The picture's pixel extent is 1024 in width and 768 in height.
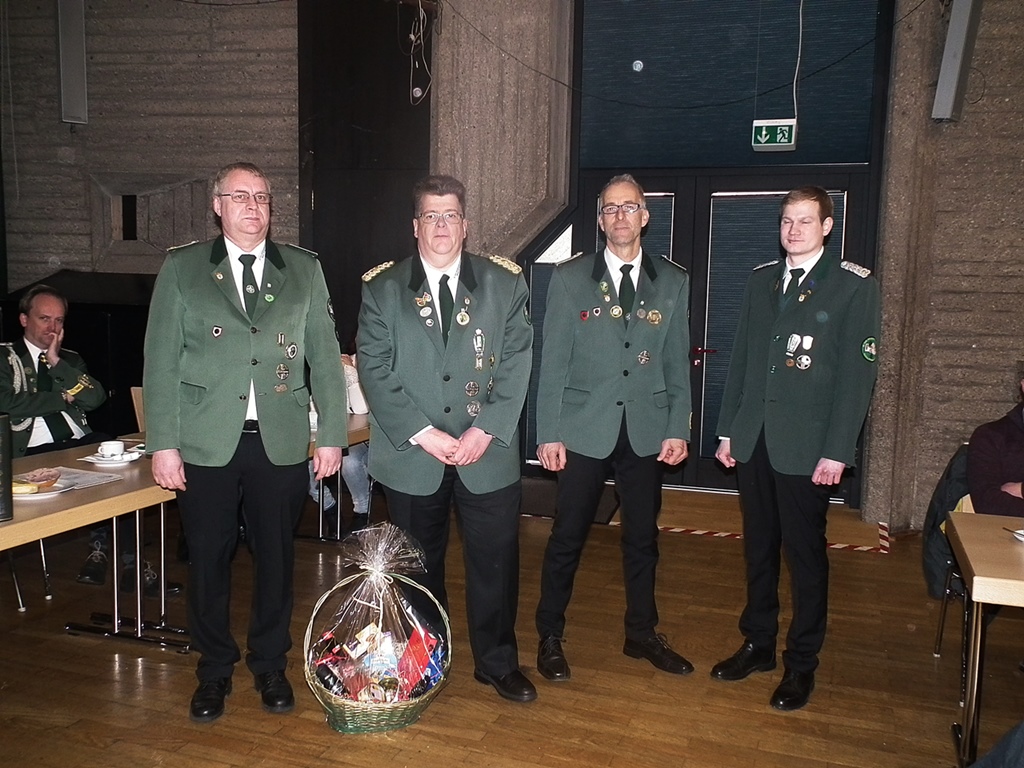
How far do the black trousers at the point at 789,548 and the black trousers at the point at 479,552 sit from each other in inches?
34.2

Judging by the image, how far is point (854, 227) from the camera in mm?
6113

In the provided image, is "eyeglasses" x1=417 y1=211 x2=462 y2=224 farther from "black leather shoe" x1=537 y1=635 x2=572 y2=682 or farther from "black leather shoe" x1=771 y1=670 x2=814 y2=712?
"black leather shoe" x1=771 y1=670 x2=814 y2=712

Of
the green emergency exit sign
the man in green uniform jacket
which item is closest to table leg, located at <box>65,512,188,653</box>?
the man in green uniform jacket

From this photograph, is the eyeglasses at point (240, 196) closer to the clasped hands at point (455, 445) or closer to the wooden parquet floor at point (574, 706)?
the clasped hands at point (455, 445)

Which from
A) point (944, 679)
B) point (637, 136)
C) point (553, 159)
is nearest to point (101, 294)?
point (553, 159)

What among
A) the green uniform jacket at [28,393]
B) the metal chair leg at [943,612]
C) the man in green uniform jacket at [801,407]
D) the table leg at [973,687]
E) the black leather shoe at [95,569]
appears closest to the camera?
the table leg at [973,687]

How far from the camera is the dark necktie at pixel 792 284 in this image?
10.5 feet

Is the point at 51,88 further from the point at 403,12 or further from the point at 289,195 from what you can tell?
the point at 403,12

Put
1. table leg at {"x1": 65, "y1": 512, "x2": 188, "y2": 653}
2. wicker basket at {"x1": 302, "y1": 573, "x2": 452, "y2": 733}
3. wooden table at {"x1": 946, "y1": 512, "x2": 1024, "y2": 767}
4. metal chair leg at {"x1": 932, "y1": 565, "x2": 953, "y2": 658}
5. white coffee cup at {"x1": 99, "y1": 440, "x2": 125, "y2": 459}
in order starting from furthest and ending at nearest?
table leg at {"x1": 65, "y1": 512, "x2": 188, "y2": 653}
white coffee cup at {"x1": 99, "y1": 440, "x2": 125, "y2": 459}
metal chair leg at {"x1": 932, "y1": 565, "x2": 953, "y2": 658}
wicker basket at {"x1": 302, "y1": 573, "x2": 452, "y2": 733}
wooden table at {"x1": 946, "y1": 512, "x2": 1024, "y2": 767}

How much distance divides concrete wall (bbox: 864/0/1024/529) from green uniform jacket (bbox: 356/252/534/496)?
12.2 feet

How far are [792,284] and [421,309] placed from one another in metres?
1.30

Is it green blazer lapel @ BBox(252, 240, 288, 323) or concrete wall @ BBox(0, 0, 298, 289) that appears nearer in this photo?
green blazer lapel @ BBox(252, 240, 288, 323)

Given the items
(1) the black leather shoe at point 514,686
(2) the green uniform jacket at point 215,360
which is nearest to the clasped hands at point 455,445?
(2) the green uniform jacket at point 215,360

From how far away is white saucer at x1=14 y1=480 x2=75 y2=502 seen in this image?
2898mm
